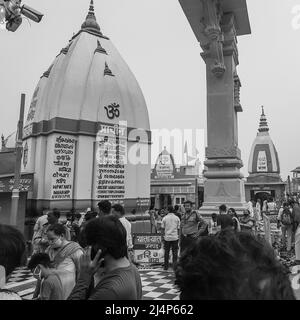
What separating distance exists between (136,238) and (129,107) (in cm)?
651

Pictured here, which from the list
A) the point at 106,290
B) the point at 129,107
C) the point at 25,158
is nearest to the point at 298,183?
the point at 129,107

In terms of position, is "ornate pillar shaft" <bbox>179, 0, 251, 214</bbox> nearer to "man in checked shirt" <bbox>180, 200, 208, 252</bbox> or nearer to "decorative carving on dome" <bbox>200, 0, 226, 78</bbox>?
"decorative carving on dome" <bbox>200, 0, 226, 78</bbox>

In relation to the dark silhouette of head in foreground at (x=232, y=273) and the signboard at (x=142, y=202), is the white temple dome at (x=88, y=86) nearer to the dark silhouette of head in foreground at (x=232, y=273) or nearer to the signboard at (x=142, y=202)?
the signboard at (x=142, y=202)

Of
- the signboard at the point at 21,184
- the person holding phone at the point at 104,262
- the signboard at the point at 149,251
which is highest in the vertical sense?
the signboard at the point at 21,184

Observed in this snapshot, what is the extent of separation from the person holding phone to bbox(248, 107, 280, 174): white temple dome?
100 feet

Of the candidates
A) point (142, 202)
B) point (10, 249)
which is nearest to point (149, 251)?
point (142, 202)

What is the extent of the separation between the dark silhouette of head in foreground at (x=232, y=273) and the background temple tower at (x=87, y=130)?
32.5 ft

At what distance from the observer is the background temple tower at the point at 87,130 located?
34.7ft

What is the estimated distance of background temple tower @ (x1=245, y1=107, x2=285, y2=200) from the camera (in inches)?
1136

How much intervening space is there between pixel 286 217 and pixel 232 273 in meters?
8.53

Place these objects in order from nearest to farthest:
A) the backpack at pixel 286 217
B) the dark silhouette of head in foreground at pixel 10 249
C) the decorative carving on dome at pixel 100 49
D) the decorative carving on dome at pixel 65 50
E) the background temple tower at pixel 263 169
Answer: the dark silhouette of head in foreground at pixel 10 249, the backpack at pixel 286 217, the decorative carving on dome at pixel 100 49, the decorative carving on dome at pixel 65 50, the background temple tower at pixel 263 169

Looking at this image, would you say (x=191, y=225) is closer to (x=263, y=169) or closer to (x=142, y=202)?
(x=142, y=202)

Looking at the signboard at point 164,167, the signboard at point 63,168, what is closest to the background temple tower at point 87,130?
the signboard at point 63,168

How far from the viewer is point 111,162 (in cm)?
1147
